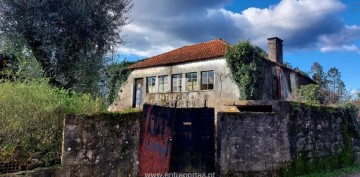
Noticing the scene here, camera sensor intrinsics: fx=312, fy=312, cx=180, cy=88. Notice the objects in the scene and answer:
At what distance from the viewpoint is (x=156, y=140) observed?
7.94 meters

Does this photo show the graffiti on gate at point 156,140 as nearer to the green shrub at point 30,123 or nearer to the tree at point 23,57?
the green shrub at point 30,123

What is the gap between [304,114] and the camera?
34.9ft

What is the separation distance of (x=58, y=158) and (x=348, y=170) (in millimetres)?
9949

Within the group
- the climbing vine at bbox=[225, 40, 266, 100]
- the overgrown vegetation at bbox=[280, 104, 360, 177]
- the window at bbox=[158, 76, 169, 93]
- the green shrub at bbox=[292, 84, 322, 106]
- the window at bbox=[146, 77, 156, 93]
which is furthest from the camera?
the window at bbox=[146, 77, 156, 93]

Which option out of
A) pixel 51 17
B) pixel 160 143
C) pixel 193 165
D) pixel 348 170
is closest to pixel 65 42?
pixel 51 17

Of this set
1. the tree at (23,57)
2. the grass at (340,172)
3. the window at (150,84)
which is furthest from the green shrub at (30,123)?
the window at (150,84)

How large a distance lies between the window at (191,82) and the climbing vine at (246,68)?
3014 millimetres

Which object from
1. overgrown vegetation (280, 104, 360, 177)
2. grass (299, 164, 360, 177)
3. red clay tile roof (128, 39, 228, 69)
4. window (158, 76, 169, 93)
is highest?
red clay tile roof (128, 39, 228, 69)

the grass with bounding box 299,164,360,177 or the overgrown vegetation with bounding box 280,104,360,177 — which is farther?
the grass with bounding box 299,164,360,177

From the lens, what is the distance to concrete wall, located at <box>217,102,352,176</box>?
8750 millimetres

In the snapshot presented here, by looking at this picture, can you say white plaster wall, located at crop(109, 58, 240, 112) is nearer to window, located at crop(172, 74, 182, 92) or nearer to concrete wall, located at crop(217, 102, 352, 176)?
window, located at crop(172, 74, 182, 92)

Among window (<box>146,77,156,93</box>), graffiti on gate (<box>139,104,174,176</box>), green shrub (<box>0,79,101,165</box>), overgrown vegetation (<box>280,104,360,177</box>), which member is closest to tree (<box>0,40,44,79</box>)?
green shrub (<box>0,79,101,165</box>)

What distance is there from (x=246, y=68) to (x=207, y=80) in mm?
3014

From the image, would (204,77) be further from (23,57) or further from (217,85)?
(23,57)
